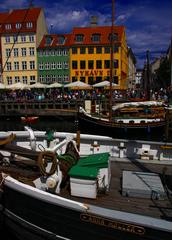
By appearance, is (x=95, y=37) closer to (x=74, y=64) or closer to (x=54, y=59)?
(x=74, y=64)

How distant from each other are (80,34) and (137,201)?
58426mm

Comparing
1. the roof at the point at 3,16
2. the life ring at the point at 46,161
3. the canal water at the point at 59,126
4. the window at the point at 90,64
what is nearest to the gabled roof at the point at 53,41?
the window at the point at 90,64

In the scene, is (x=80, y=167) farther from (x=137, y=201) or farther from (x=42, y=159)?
(x=137, y=201)

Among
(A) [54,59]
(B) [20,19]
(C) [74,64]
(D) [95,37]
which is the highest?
(B) [20,19]

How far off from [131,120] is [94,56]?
38.2 m

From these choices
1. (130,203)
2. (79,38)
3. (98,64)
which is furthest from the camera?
(79,38)

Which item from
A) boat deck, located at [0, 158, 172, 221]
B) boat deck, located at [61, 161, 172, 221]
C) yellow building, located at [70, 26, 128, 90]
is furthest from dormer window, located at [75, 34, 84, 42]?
boat deck, located at [61, 161, 172, 221]

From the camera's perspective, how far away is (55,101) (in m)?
37.3

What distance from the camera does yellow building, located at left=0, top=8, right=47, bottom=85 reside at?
61531 millimetres

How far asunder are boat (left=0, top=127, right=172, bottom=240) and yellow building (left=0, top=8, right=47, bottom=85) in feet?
Answer: 188

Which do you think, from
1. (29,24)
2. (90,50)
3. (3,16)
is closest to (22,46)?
(29,24)

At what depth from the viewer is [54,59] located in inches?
2416

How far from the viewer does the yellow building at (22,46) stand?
6153 centimetres

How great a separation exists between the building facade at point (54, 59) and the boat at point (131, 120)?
119 ft
